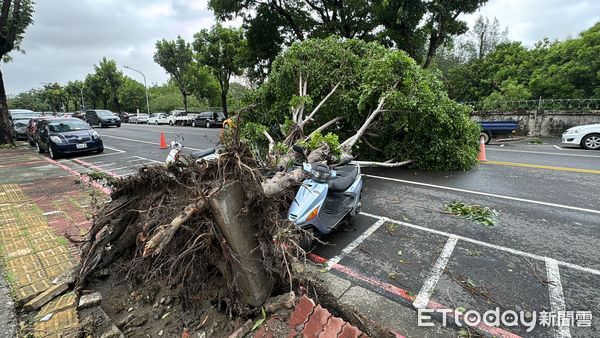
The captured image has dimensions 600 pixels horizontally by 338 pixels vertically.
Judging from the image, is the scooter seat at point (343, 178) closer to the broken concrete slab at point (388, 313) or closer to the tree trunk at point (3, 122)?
the broken concrete slab at point (388, 313)

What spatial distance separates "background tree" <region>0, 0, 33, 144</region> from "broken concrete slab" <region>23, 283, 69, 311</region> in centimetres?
1518

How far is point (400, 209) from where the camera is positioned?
5.70 metres

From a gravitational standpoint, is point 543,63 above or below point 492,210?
above

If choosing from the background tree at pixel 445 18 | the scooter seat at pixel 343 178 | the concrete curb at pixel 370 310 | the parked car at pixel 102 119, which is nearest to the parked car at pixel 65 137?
the scooter seat at pixel 343 178

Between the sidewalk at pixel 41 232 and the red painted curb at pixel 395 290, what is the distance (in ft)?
8.87

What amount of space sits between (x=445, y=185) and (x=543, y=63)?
22813mm

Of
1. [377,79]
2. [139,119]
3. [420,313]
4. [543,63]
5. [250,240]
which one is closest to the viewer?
[250,240]

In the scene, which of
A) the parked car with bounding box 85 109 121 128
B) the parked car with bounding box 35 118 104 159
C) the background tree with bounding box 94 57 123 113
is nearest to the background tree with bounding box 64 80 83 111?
the background tree with bounding box 94 57 123 113

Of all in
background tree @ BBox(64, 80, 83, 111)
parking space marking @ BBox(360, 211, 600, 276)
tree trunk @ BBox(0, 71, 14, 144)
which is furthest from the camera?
background tree @ BBox(64, 80, 83, 111)

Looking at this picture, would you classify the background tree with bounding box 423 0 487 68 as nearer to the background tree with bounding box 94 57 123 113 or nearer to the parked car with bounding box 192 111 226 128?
the parked car with bounding box 192 111 226 128

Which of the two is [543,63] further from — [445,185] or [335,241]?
[335,241]

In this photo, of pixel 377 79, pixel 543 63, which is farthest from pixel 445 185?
pixel 543 63

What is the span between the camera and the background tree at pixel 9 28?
12.4m

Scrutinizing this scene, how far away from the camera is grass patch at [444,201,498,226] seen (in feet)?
16.7
